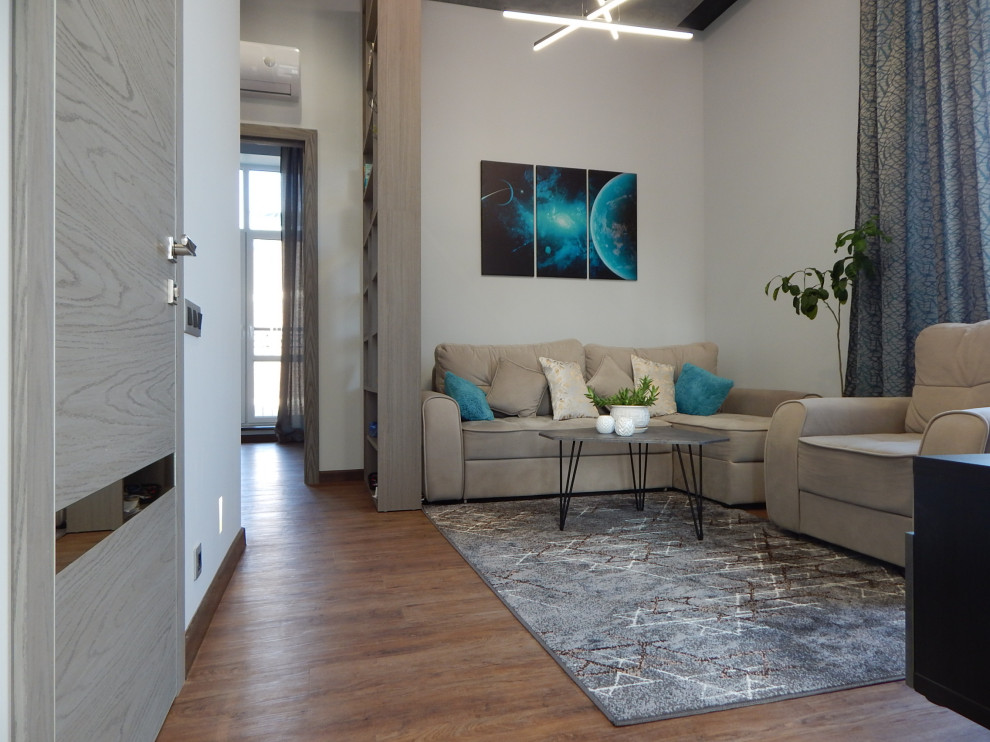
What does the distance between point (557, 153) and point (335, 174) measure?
1.64 metres

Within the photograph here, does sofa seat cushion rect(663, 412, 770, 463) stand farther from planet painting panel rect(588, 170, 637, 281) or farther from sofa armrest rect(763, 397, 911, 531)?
planet painting panel rect(588, 170, 637, 281)

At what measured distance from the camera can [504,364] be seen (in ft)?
13.9

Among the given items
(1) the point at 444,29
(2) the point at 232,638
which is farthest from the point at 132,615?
(1) the point at 444,29

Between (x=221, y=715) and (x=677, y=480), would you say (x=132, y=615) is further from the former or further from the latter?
(x=677, y=480)

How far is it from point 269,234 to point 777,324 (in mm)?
5632

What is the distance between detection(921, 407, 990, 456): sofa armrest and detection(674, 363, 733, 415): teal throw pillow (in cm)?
205

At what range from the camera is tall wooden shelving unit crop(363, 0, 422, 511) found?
11.3ft

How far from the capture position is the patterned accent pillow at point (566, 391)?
409 centimetres

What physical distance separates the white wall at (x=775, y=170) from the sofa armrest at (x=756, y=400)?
0.24 meters

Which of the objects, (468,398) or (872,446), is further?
(468,398)

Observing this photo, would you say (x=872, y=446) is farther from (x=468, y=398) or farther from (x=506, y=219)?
(x=506, y=219)

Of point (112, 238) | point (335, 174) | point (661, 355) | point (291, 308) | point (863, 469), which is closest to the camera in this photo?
point (112, 238)

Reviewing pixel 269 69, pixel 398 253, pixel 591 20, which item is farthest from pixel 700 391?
pixel 269 69

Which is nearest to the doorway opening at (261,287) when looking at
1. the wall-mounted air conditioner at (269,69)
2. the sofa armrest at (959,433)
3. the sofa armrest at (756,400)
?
the wall-mounted air conditioner at (269,69)
